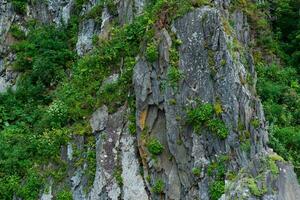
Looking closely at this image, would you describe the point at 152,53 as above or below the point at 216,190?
above

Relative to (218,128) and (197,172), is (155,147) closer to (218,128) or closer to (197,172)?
(197,172)

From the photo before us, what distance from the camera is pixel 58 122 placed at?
47.0 ft

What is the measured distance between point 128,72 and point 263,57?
6.08 metres

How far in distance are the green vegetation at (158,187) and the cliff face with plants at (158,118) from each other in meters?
0.03

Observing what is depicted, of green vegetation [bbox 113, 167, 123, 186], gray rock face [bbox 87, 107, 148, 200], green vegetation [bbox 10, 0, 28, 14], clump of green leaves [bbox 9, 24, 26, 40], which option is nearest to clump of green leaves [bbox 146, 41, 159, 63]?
gray rock face [bbox 87, 107, 148, 200]

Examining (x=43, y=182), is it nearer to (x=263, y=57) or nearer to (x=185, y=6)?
(x=185, y=6)

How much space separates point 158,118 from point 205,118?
1.32m

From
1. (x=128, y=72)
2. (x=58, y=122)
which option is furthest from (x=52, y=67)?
(x=128, y=72)

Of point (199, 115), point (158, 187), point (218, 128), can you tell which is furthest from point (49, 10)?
point (218, 128)

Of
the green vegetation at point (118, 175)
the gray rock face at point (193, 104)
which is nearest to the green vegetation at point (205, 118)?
the gray rock face at point (193, 104)

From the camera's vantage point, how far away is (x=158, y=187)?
11.7m

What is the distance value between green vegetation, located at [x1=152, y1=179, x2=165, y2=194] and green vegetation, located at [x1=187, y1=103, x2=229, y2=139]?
1454mm

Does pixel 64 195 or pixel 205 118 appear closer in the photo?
pixel 205 118

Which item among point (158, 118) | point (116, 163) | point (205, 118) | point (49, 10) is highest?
point (49, 10)
